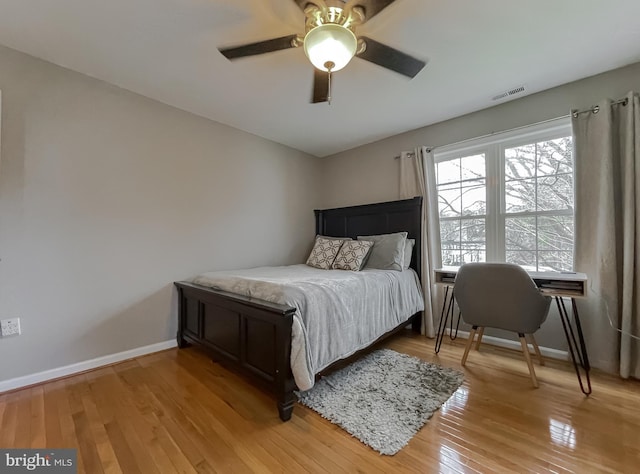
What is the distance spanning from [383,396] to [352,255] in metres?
1.45

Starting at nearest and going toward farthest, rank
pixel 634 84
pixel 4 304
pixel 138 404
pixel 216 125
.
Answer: pixel 138 404, pixel 4 304, pixel 634 84, pixel 216 125

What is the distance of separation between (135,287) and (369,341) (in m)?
2.09

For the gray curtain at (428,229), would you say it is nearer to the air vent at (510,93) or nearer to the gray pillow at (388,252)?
the gray pillow at (388,252)

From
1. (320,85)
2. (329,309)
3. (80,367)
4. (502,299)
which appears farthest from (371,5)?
(80,367)

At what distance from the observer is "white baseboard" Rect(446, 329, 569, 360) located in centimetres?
237

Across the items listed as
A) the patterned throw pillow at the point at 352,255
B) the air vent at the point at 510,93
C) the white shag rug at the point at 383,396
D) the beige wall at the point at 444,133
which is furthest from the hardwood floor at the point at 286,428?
the air vent at the point at 510,93

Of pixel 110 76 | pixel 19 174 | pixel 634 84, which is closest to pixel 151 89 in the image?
pixel 110 76

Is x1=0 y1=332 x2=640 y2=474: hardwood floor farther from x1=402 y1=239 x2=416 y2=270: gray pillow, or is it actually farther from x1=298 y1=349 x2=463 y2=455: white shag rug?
x1=402 y1=239 x2=416 y2=270: gray pillow

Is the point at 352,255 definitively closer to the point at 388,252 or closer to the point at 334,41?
the point at 388,252

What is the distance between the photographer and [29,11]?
1.62 metres

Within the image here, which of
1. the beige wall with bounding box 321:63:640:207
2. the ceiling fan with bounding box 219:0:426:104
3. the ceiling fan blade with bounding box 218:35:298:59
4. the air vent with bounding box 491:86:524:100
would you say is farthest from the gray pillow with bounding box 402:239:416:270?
the ceiling fan blade with bounding box 218:35:298:59

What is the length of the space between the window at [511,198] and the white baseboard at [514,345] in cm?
71

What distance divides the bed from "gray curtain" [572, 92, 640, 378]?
1.35m

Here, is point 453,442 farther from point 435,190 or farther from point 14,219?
point 14,219
